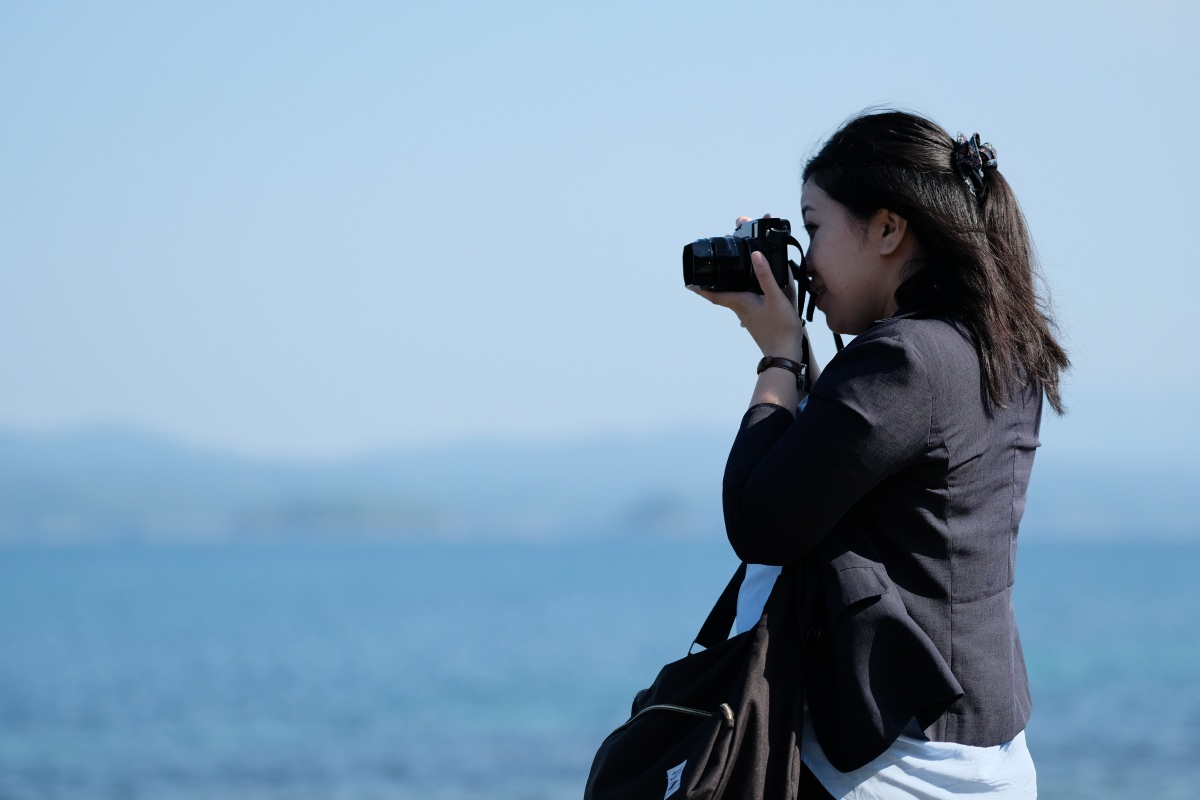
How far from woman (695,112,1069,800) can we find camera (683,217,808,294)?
13 cm

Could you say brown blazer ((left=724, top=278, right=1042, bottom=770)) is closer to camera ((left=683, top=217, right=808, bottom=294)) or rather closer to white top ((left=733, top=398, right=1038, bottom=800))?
white top ((left=733, top=398, right=1038, bottom=800))

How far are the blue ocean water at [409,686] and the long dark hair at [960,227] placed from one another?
7502 millimetres

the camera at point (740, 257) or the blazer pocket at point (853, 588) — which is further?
the camera at point (740, 257)

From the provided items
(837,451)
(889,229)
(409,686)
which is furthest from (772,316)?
(409,686)

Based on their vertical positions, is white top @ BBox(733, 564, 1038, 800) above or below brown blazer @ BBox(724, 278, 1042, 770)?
below

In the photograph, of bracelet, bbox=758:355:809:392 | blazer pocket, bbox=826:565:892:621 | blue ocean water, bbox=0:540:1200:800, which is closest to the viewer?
blazer pocket, bbox=826:565:892:621

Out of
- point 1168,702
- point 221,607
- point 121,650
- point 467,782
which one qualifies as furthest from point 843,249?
point 221,607

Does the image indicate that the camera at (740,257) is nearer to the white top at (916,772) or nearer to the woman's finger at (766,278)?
the woman's finger at (766,278)

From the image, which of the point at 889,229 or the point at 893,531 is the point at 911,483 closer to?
the point at 893,531

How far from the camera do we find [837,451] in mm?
1434

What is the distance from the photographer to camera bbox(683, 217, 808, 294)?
177cm

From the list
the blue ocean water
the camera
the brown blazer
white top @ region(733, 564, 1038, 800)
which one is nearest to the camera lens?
the camera

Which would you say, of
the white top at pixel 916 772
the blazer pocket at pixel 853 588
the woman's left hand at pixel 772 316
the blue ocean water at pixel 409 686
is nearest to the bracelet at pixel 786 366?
the woman's left hand at pixel 772 316

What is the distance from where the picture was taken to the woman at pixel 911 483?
1436 mm
